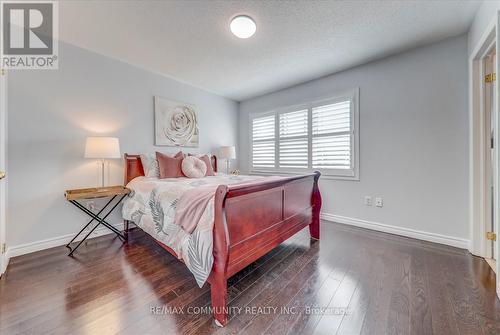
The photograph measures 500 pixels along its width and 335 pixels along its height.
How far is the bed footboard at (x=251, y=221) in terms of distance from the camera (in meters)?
1.35

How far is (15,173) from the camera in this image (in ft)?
A: 7.33

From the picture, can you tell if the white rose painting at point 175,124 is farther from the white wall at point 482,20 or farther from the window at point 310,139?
the white wall at point 482,20

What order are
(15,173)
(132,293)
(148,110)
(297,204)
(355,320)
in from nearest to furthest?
(355,320) → (132,293) → (15,173) → (297,204) → (148,110)

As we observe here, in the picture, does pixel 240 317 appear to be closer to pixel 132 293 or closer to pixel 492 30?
pixel 132 293

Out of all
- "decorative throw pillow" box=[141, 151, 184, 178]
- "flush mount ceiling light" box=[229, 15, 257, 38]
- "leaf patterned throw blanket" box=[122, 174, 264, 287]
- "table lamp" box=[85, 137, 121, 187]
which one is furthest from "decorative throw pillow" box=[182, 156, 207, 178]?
"flush mount ceiling light" box=[229, 15, 257, 38]

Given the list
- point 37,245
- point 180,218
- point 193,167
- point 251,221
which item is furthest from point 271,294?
point 37,245

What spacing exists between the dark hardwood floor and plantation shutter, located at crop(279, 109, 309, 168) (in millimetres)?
1889

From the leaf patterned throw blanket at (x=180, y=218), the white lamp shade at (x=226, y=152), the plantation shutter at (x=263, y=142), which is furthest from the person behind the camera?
the plantation shutter at (x=263, y=142)

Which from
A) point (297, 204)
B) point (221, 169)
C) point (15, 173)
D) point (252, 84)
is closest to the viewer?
point (15, 173)

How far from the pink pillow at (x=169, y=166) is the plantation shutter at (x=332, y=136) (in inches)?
89.7

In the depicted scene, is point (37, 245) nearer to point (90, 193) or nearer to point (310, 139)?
point (90, 193)

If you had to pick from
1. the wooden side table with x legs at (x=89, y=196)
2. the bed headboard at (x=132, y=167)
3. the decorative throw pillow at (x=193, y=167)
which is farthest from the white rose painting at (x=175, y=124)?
the wooden side table with x legs at (x=89, y=196)

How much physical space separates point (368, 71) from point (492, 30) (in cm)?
140

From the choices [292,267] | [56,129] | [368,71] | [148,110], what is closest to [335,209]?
[292,267]
